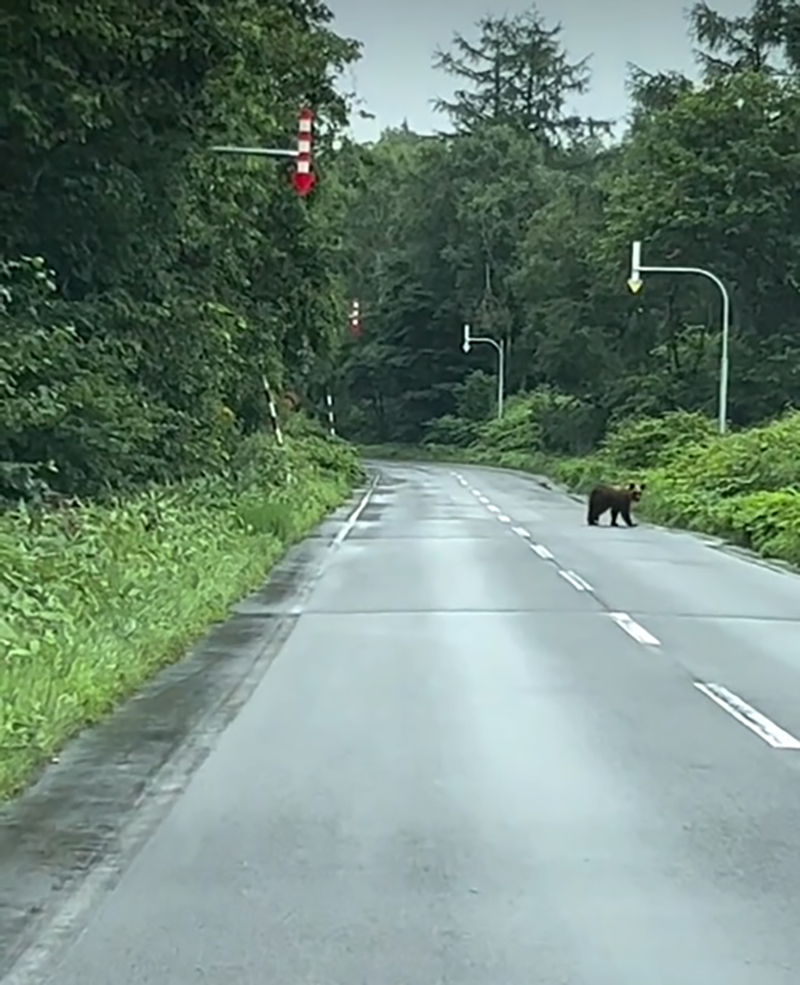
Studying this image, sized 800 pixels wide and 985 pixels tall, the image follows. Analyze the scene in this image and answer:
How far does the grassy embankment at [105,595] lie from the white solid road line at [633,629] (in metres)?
4.08

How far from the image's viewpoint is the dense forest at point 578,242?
2311 inches

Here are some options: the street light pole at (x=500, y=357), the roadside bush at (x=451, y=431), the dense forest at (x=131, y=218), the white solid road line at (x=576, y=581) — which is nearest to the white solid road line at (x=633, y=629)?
the white solid road line at (x=576, y=581)

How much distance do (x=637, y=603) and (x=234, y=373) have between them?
13018 millimetres

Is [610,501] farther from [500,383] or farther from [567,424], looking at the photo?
[500,383]

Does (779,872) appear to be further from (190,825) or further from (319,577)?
(319,577)

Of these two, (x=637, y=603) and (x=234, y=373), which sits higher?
(x=234, y=373)

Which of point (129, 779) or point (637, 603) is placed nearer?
point (129, 779)

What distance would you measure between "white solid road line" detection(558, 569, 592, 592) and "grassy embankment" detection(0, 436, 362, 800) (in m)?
4.03

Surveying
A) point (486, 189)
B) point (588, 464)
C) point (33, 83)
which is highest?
point (486, 189)

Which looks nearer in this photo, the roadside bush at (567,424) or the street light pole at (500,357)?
the roadside bush at (567,424)

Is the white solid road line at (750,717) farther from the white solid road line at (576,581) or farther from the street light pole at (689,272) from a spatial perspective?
the street light pole at (689,272)

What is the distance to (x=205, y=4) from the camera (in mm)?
21594

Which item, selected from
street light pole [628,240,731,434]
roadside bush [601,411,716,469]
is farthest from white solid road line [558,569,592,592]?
roadside bush [601,411,716,469]

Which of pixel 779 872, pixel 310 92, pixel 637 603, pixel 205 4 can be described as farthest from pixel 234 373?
pixel 779 872
